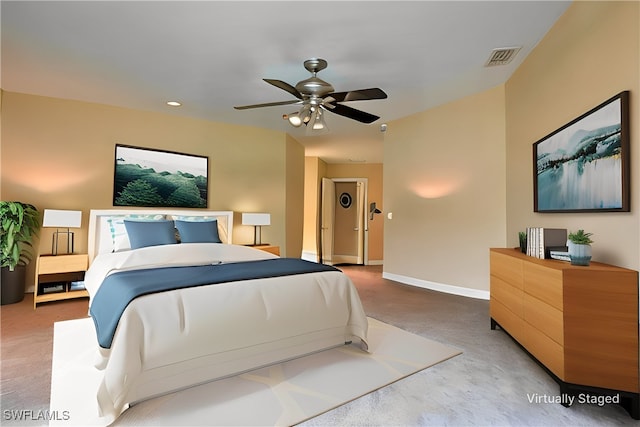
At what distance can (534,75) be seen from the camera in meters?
3.10

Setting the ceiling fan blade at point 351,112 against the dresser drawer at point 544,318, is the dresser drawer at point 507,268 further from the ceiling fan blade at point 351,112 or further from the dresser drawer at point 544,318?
the ceiling fan blade at point 351,112

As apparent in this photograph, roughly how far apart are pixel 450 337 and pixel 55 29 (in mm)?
4334

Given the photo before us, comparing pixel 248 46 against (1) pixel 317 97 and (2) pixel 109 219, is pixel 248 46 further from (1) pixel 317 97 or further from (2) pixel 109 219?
(2) pixel 109 219

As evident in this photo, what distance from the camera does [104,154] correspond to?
4.29 meters

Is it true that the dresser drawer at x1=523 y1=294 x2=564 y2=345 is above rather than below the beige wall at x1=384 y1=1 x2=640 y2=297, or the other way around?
below

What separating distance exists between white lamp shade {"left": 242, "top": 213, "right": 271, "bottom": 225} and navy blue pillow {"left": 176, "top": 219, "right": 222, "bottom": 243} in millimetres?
800

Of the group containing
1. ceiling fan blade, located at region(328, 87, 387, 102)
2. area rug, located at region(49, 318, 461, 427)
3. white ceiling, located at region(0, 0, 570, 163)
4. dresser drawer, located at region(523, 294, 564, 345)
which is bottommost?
area rug, located at region(49, 318, 461, 427)

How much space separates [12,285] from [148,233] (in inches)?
66.8

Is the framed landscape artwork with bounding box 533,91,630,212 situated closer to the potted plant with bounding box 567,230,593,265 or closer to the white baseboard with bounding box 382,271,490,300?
the potted plant with bounding box 567,230,593,265

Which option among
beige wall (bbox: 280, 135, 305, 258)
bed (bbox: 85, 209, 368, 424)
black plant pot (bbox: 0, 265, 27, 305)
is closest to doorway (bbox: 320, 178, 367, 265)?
beige wall (bbox: 280, 135, 305, 258)

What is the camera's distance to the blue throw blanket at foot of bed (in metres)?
1.84

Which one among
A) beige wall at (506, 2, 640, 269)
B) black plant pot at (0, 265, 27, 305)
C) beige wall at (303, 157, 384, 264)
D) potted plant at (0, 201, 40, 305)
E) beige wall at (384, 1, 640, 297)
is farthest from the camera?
beige wall at (303, 157, 384, 264)

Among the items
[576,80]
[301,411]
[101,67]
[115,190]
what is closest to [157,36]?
[101,67]

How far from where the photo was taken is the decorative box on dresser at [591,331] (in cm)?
168
